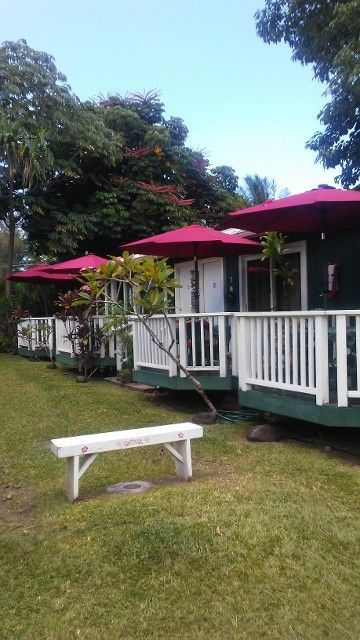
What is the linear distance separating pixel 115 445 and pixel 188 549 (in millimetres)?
1113

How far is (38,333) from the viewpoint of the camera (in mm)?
14266

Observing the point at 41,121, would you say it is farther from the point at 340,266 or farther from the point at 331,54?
the point at 340,266

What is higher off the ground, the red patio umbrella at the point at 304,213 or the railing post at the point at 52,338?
the red patio umbrella at the point at 304,213

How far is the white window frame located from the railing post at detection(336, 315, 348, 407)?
143 inches

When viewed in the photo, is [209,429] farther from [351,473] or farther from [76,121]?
[76,121]

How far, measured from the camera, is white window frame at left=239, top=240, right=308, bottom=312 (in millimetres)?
8492

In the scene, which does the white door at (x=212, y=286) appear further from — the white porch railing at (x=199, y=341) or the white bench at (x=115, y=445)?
the white bench at (x=115, y=445)

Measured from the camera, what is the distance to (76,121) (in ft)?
59.0

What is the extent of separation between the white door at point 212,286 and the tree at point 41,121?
26.4ft

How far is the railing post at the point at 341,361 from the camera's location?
4.81 metres

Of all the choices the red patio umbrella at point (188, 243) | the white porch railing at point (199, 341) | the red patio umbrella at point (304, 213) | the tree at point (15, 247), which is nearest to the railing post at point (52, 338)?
the red patio umbrella at point (188, 243)

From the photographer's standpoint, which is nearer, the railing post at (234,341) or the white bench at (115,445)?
the white bench at (115,445)

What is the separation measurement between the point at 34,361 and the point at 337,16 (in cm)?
1057

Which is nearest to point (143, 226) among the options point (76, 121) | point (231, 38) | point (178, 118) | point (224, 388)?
point (76, 121)
